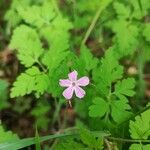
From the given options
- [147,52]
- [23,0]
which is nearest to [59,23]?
[23,0]

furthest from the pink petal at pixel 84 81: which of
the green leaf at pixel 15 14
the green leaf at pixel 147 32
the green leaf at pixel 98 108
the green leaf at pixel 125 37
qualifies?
the green leaf at pixel 15 14

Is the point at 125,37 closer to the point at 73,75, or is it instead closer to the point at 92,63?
the point at 92,63

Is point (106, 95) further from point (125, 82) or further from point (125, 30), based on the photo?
point (125, 30)

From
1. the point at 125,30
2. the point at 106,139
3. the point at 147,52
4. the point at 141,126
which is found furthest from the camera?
the point at 147,52

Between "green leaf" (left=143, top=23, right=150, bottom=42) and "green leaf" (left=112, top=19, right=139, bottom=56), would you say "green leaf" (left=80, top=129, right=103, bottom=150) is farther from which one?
"green leaf" (left=143, top=23, right=150, bottom=42)

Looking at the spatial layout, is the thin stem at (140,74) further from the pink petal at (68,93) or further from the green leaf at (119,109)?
the pink petal at (68,93)
